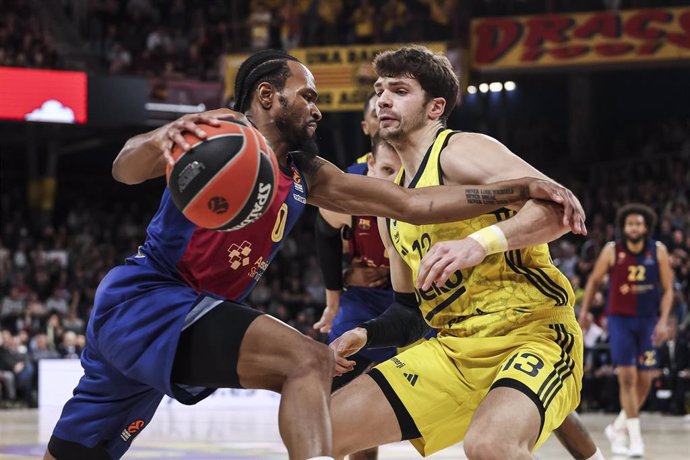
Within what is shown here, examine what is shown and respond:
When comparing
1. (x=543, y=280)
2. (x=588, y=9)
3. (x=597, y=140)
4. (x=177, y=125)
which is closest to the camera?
(x=177, y=125)

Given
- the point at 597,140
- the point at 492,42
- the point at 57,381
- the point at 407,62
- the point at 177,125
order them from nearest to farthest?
the point at 177,125 < the point at 407,62 < the point at 57,381 < the point at 492,42 < the point at 597,140

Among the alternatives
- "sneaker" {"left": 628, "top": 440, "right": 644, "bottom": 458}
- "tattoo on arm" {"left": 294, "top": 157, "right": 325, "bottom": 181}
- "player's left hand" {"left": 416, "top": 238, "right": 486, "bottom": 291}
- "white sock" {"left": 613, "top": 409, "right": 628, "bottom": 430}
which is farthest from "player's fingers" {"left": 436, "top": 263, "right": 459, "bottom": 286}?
"white sock" {"left": 613, "top": 409, "right": 628, "bottom": 430}

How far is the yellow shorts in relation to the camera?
13.4 ft

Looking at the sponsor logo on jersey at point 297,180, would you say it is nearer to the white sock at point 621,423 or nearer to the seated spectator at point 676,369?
the white sock at point 621,423

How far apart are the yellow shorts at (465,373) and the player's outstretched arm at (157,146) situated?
1.24 m

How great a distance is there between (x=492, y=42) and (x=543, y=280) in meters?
14.7

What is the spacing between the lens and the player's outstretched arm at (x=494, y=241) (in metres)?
3.90

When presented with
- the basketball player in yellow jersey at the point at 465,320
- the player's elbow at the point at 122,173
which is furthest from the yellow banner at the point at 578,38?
the player's elbow at the point at 122,173

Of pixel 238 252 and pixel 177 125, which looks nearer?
pixel 177 125

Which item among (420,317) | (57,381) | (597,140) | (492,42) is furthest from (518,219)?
(597,140)

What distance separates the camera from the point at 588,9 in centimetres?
1970

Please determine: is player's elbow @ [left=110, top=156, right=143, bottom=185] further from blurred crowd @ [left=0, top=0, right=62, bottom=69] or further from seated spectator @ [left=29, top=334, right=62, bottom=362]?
blurred crowd @ [left=0, top=0, right=62, bottom=69]

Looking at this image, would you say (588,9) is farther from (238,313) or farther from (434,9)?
(238,313)

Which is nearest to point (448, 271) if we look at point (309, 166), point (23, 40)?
point (309, 166)
